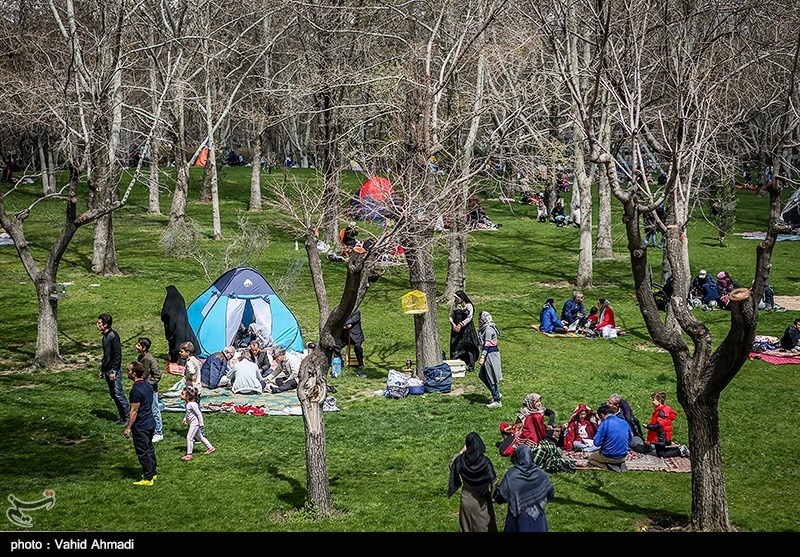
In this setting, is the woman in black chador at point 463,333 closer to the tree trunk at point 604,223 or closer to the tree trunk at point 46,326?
the tree trunk at point 46,326

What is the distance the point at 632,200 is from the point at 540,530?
3978 mm

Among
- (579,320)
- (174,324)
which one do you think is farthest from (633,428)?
(174,324)

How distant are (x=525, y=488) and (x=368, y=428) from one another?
6.30m

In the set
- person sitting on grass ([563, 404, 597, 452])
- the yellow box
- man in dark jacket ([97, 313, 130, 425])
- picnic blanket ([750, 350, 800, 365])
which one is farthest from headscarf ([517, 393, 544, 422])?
picnic blanket ([750, 350, 800, 365])

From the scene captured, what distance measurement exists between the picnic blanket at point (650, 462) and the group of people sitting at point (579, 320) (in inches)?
324

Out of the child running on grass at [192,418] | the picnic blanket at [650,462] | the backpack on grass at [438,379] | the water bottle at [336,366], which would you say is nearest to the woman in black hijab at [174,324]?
the water bottle at [336,366]

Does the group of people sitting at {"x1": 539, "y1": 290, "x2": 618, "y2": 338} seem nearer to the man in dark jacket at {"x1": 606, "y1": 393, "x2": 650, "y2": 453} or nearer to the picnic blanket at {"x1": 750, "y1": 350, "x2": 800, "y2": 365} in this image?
the picnic blanket at {"x1": 750, "y1": 350, "x2": 800, "y2": 365}

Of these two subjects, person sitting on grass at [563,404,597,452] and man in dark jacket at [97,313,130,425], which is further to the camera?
man in dark jacket at [97,313,130,425]

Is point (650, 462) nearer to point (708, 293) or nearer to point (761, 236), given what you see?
point (708, 293)

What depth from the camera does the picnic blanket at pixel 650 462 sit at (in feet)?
41.9

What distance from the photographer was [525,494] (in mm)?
8633

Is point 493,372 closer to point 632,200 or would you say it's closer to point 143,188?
point 632,200

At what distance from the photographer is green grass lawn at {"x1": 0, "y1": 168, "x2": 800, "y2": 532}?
35.8 ft
